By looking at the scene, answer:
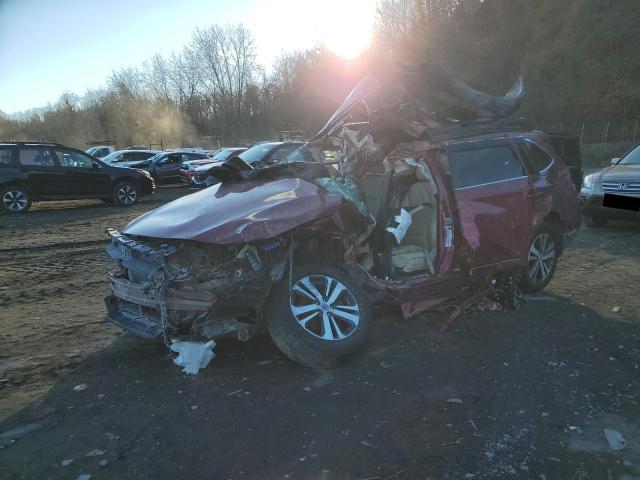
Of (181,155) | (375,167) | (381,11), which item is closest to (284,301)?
(375,167)

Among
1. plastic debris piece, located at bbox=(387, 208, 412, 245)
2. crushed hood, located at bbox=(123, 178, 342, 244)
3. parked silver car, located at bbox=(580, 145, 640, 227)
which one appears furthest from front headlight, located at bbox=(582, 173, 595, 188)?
crushed hood, located at bbox=(123, 178, 342, 244)

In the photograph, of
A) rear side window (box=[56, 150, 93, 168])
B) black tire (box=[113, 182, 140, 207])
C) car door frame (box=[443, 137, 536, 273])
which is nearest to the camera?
car door frame (box=[443, 137, 536, 273])

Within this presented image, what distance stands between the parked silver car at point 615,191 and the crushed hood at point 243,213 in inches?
276

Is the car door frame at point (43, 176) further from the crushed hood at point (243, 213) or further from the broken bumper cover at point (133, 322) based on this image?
the broken bumper cover at point (133, 322)

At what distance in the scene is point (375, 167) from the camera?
16.6 ft

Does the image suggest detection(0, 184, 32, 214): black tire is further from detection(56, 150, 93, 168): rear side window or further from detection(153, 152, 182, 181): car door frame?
detection(153, 152, 182, 181): car door frame

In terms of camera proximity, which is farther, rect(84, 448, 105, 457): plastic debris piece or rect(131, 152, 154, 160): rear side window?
rect(131, 152, 154, 160): rear side window

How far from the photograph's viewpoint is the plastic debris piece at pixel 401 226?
4484 mm

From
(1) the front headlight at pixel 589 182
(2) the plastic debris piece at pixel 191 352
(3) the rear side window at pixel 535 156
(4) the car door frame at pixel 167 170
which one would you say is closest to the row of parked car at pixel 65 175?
(4) the car door frame at pixel 167 170

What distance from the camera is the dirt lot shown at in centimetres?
276

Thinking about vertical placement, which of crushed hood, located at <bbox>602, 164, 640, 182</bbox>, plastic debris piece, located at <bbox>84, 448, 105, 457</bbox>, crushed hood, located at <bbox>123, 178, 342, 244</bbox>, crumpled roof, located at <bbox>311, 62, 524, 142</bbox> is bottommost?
plastic debris piece, located at <bbox>84, 448, 105, 457</bbox>

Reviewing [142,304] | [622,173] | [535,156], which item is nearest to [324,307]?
[142,304]

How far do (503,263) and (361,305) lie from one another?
1825 mm

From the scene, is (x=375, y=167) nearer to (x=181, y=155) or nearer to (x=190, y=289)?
(x=190, y=289)
